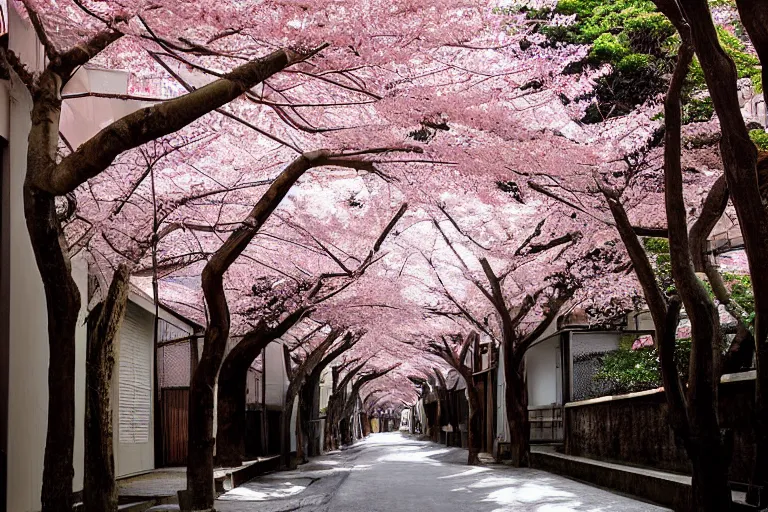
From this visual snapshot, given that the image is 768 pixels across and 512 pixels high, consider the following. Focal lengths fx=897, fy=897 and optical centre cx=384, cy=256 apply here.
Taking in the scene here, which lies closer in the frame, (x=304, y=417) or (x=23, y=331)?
(x=23, y=331)

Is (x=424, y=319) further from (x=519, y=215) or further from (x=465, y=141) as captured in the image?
(x=465, y=141)

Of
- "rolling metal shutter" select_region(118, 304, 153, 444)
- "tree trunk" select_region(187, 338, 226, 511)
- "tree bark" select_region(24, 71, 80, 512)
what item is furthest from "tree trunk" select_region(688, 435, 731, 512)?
"rolling metal shutter" select_region(118, 304, 153, 444)

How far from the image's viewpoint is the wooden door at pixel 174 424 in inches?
861

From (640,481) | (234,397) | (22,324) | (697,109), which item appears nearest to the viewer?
(22,324)

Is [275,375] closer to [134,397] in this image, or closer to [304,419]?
[304,419]

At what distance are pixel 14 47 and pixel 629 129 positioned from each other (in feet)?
31.4

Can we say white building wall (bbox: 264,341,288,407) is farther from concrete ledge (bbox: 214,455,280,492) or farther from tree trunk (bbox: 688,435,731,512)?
tree trunk (bbox: 688,435,731,512)

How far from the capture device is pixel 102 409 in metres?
8.96

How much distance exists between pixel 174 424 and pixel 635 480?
1239 centimetres

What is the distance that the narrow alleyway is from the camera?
1281 cm

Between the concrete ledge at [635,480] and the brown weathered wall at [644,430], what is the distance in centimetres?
44

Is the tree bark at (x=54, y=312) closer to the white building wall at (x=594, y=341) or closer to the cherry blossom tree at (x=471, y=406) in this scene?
the white building wall at (x=594, y=341)

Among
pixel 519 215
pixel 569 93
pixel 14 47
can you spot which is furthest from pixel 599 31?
pixel 14 47

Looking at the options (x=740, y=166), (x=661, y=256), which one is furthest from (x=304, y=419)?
(x=740, y=166)
